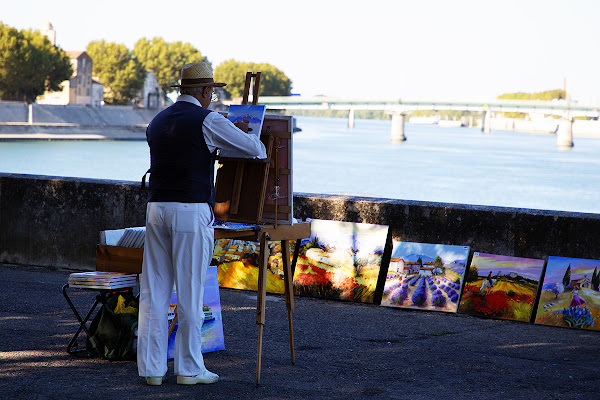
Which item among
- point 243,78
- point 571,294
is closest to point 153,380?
point 571,294

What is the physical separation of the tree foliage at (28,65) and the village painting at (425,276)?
262 feet

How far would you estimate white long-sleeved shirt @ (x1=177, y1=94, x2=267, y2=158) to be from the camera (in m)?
4.25

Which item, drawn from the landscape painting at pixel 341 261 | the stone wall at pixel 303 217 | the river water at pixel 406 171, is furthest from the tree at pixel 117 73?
the landscape painting at pixel 341 261

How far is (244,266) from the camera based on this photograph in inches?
304

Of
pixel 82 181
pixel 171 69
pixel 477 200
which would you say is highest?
pixel 171 69

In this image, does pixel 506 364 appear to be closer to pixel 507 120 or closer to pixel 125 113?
pixel 125 113

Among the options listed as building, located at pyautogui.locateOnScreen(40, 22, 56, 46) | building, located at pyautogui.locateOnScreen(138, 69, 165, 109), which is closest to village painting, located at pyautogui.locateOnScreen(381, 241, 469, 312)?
building, located at pyautogui.locateOnScreen(40, 22, 56, 46)

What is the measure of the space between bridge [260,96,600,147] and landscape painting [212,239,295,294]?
3499 inches

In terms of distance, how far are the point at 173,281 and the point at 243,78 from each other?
142 m

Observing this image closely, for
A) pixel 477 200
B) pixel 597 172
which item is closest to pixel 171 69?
pixel 597 172

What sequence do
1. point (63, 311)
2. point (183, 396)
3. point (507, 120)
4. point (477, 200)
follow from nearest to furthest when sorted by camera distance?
point (183, 396) < point (63, 311) < point (477, 200) < point (507, 120)

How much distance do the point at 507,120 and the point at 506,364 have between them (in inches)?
7392

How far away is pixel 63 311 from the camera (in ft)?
20.6

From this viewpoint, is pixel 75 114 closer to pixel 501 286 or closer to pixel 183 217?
pixel 501 286
